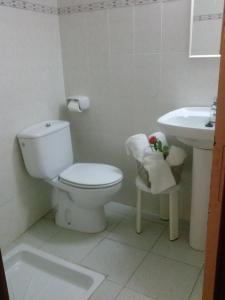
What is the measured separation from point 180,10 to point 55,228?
67.0 inches

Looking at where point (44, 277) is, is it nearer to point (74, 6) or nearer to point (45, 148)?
point (45, 148)

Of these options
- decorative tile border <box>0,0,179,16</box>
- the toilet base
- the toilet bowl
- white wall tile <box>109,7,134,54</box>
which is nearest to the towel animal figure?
the toilet bowl

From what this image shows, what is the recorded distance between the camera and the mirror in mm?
1677

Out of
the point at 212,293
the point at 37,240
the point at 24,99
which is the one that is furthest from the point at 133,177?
the point at 212,293

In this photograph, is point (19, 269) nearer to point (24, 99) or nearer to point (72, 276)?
point (72, 276)

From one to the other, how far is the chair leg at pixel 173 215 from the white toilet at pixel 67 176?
0.35 m

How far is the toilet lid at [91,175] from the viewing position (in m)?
1.91

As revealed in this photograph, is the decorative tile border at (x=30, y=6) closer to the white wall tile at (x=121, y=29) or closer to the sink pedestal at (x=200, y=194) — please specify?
the white wall tile at (x=121, y=29)

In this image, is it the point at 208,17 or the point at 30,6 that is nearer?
the point at 208,17

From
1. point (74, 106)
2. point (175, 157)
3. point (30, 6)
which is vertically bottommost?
point (175, 157)

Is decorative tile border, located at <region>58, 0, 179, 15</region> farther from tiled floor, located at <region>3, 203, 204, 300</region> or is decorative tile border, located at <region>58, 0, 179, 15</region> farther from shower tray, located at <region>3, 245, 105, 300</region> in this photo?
shower tray, located at <region>3, 245, 105, 300</region>

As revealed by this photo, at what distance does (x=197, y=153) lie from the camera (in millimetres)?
1710

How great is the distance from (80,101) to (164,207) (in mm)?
1015

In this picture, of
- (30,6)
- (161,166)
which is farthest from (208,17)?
(30,6)
